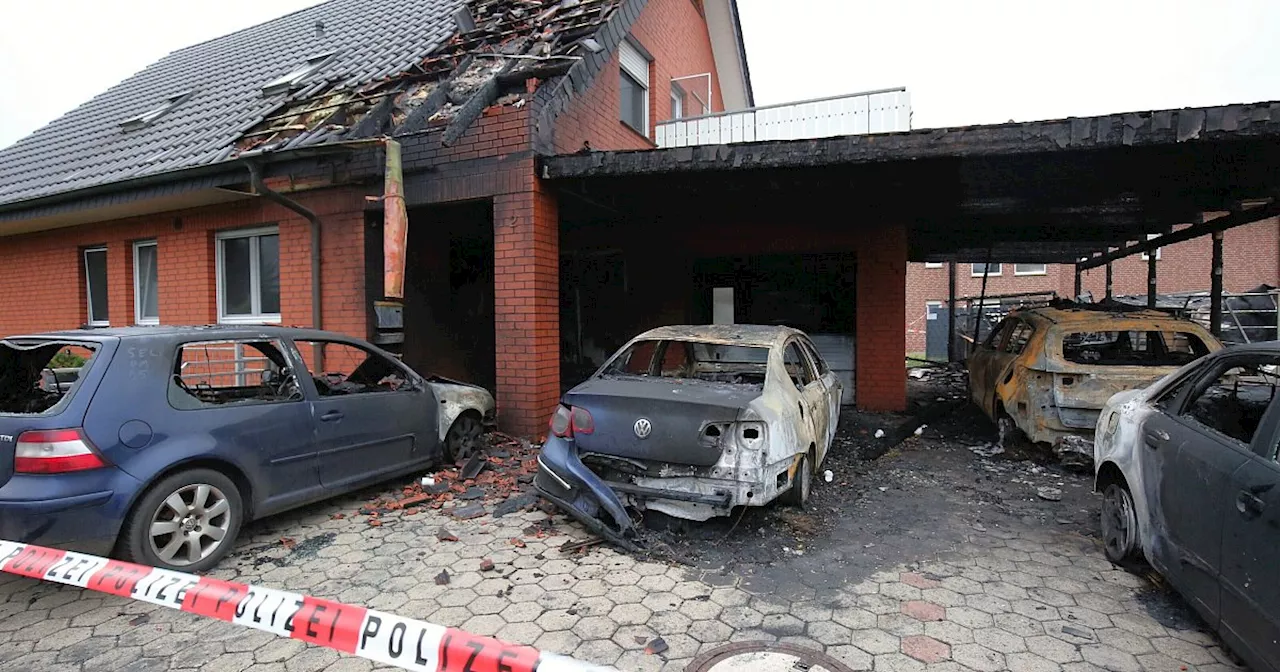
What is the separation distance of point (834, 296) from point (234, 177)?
7.93 metres

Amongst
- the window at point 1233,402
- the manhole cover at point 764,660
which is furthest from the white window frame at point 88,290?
the window at point 1233,402

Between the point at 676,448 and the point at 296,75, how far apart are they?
8815mm

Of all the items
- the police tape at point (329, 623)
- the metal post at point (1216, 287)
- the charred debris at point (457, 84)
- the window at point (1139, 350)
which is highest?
the charred debris at point (457, 84)

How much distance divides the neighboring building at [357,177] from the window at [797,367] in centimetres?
268

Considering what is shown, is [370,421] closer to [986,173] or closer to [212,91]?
[986,173]

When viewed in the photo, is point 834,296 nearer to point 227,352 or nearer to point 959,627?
point 959,627

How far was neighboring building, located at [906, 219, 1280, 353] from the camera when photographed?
22719 mm

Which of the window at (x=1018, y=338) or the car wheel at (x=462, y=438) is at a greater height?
the window at (x=1018, y=338)

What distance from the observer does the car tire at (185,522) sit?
3.29 m

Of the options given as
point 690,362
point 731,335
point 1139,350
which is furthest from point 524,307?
point 1139,350

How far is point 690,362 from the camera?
5.91 meters

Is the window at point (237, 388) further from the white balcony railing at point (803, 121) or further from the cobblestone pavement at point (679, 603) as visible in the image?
the white balcony railing at point (803, 121)

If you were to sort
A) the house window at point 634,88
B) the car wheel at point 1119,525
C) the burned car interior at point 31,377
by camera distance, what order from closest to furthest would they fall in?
1. the car wheel at point 1119,525
2. the burned car interior at point 31,377
3. the house window at point 634,88

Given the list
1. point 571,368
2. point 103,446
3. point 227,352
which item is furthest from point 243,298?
point 103,446
